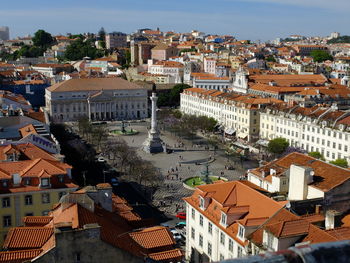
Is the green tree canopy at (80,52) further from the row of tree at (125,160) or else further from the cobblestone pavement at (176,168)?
the cobblestone pavement at (176,168)

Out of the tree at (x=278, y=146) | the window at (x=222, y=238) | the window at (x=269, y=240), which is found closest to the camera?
the window at (x=269, y=240)

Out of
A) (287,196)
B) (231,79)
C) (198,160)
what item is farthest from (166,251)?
(231,79)

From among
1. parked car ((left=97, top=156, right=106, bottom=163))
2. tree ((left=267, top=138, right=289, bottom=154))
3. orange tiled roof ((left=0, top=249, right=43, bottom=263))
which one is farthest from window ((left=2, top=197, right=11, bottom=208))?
tree ((left=267, top=138, right=289, bottom=154))

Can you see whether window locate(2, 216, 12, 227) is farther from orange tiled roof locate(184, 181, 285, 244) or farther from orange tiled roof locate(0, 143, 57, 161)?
orange tiled roof locate(184, 181, 285, 244)

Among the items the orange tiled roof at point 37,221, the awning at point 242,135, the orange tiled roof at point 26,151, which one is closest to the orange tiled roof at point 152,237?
the orange tiled roof at point 37,221

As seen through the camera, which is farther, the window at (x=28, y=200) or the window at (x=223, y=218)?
the window at (x=28, y=200)
